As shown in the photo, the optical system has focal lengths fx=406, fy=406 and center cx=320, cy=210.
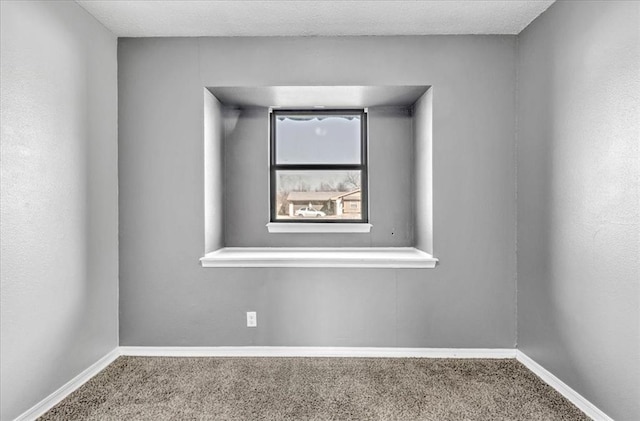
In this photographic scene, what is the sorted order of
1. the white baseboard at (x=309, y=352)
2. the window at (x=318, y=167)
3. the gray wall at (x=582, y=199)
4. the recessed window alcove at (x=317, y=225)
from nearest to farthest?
the gray wall at (x=582, y=199)
the white baseboard at (x=309, y=352)
the recessed window alcove at (x=317, y=225)
the window at (x=318, y=167)

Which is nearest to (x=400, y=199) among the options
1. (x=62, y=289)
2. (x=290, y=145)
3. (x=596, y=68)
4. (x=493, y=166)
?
(x=493, y=166)

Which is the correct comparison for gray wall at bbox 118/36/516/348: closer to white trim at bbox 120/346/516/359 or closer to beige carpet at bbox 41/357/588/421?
white trim at bbox 120/346/516/359

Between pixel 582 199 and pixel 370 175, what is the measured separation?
1742 millimetres

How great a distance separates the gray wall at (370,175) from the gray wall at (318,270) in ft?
1.87

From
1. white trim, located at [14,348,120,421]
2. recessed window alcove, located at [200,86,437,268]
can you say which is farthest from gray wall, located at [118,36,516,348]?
recessed window alcove, located at [200,86,437,268]

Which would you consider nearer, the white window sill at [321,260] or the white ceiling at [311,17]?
the white ceiling at [311,17]

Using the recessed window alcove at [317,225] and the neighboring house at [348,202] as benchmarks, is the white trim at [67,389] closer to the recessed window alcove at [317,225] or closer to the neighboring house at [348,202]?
the recessed window alcove at [317,225]

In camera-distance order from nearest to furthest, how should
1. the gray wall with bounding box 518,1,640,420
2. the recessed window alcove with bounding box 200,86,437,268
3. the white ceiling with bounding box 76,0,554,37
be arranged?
the gray wall with bounding box 518,1,640,420
the white ceiling with bounding box 76,0,554,37
the recessed window alcove with bounding box 200,86,437,268

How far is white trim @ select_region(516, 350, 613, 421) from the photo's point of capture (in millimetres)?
2243

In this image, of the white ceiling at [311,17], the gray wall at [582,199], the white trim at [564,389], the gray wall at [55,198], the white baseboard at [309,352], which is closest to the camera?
the gray wall at [582,199]

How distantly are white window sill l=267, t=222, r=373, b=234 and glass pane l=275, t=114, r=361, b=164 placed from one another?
0.59 metres

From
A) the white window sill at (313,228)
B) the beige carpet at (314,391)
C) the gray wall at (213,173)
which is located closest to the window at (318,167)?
the white window sill at (313,228)

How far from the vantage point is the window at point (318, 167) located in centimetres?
381

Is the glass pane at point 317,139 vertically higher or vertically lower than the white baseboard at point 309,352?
higher
